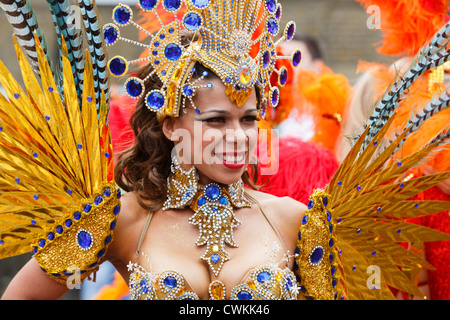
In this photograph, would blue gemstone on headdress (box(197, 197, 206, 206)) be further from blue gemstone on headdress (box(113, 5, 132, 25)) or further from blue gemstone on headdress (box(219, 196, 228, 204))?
blue gemstone on headdress (box(113, 5, 132, 25))

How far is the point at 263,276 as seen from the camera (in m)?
1.90

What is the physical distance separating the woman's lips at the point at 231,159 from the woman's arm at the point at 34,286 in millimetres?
657

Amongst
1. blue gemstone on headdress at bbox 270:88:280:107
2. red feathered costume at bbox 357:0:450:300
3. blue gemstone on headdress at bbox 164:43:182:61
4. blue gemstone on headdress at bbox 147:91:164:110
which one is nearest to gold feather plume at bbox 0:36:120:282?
blue gemstone on headdress at bbox 147:91:164:110

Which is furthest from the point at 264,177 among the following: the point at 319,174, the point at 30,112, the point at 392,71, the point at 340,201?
the point at 30,112

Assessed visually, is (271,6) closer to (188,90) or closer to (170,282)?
(188,90)

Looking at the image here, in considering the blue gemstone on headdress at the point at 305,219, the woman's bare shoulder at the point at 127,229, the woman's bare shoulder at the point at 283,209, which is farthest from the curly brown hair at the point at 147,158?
the blue gemstone on headdress at the point at 305,219

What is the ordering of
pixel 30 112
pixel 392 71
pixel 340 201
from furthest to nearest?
pixel 392 71
pixel 340 201
pixel 30 112

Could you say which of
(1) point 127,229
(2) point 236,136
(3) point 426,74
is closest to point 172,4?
(2) point 236,136

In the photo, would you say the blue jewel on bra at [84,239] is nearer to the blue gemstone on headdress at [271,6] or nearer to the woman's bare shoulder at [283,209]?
the woman's bare shoulder at [283,209]

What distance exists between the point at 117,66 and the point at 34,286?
754 mm
